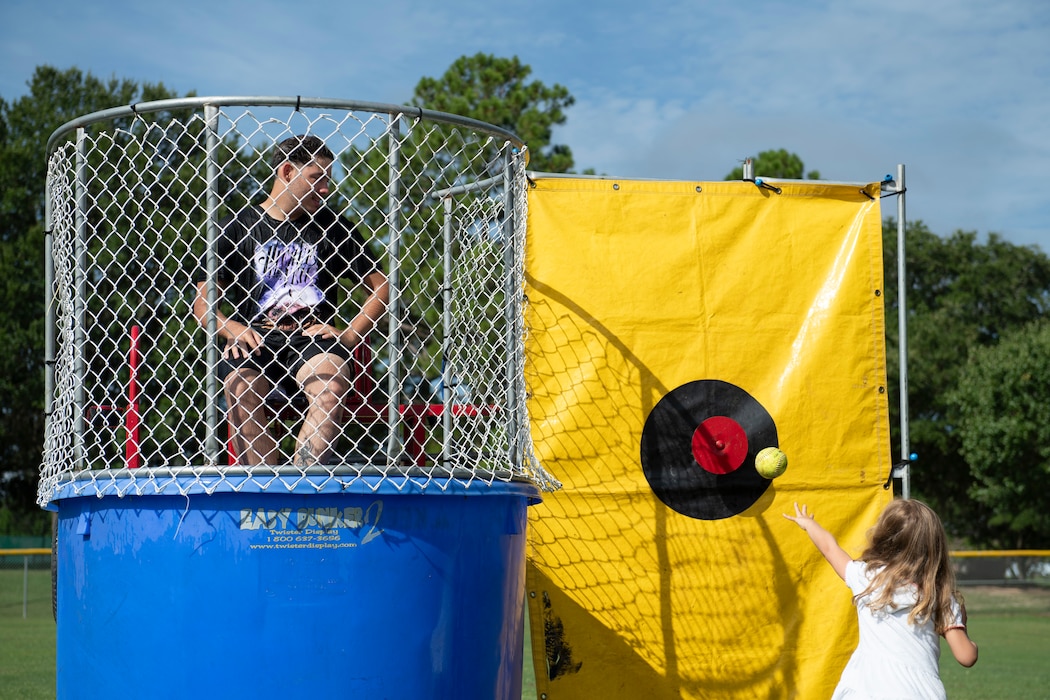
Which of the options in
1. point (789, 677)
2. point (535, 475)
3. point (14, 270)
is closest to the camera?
point (535, 475)

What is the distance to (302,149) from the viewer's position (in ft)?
14.9

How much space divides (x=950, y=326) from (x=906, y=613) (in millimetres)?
40361

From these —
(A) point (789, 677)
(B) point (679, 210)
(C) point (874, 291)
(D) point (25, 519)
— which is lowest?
(D) point (25, 519)

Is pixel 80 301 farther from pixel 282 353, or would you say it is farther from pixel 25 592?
pixel 25 592

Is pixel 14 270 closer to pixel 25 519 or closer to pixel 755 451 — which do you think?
pixel 25 519

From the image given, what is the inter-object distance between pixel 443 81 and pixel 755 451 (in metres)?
30.0

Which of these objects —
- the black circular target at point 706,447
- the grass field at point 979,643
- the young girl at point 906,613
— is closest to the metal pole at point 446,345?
the black circular target at point 706,447

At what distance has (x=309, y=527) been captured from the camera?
158 inches

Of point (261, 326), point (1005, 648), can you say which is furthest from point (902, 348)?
point (1005, 648)

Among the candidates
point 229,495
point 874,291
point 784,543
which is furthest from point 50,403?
point 874,291

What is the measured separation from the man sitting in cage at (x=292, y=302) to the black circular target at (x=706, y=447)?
2.30m

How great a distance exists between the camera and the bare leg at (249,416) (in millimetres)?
4305

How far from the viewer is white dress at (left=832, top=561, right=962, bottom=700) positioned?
4.51 metres

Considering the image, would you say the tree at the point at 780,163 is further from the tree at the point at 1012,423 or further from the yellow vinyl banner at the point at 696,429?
the yellow vinyl banner at the point at 696,429
